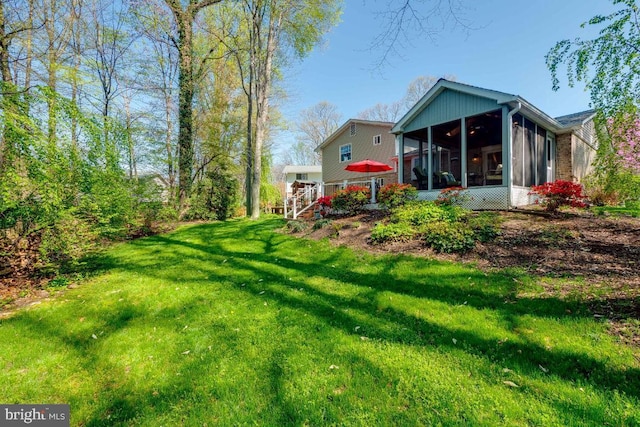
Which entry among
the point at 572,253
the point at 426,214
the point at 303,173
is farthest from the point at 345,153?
the point at 572,253

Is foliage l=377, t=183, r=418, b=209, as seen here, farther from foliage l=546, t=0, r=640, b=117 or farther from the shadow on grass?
foliage l=546, t=0, r=640, b=117

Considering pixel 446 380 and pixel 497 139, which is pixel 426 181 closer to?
pixel 497 139

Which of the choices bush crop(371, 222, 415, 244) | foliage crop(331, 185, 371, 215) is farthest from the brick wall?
bush crop(371, 222, 415, 244)

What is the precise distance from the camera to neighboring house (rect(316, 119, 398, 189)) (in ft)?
55.4

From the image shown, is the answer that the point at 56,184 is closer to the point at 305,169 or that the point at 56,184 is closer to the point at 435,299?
the point at 435,299

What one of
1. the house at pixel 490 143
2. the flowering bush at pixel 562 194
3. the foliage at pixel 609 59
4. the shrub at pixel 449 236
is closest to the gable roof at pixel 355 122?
the house at pixel 490 143

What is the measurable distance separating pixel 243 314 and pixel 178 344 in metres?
0.79

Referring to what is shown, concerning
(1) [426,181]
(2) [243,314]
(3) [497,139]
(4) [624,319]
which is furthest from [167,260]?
(3) [497,139]

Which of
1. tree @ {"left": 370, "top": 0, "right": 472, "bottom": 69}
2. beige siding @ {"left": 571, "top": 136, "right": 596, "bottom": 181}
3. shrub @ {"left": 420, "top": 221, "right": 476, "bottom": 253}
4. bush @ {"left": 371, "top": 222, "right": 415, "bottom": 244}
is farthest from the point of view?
beige siding @ {"left": 571, "top": 136, "right": 596, "bottom": 181}

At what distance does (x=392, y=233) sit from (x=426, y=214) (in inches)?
44.6

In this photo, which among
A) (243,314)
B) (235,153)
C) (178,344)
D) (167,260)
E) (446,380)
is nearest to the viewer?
(446,380)

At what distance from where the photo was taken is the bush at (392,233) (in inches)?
237

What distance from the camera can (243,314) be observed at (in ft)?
11.2

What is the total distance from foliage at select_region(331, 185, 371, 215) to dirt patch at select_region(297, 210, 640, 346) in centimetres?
168
